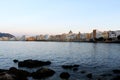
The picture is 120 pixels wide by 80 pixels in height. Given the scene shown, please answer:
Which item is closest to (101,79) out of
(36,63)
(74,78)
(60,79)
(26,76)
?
(74,78)

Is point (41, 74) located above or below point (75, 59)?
above

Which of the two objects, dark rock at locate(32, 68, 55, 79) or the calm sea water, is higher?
dark rock at locate(32, 68, 55, 79)

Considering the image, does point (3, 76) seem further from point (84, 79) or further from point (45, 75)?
point (84, 79)

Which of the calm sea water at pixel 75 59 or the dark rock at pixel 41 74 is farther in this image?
the calm sea water at pixel 75 59

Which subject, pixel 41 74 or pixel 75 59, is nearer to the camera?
pixel 41 74

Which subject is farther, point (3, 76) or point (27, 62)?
point (27, 62)

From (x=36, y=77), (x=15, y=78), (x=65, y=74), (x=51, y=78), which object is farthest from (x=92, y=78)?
(x=15, y=78)

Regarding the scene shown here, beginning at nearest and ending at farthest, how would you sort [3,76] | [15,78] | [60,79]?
1. [3,76]
2. [15,78]
3. [60,79]

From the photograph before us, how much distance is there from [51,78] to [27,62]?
15765 mm

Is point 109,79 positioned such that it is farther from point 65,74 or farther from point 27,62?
point 27,62

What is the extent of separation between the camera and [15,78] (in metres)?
33.7

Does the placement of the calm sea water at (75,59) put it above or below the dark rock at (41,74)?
below

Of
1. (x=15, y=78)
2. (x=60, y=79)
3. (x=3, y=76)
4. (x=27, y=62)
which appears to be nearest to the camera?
(x=3, y=76)

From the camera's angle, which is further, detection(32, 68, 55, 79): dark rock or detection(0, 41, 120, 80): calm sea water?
detection(0, 41, 120, 80): calm sea water
